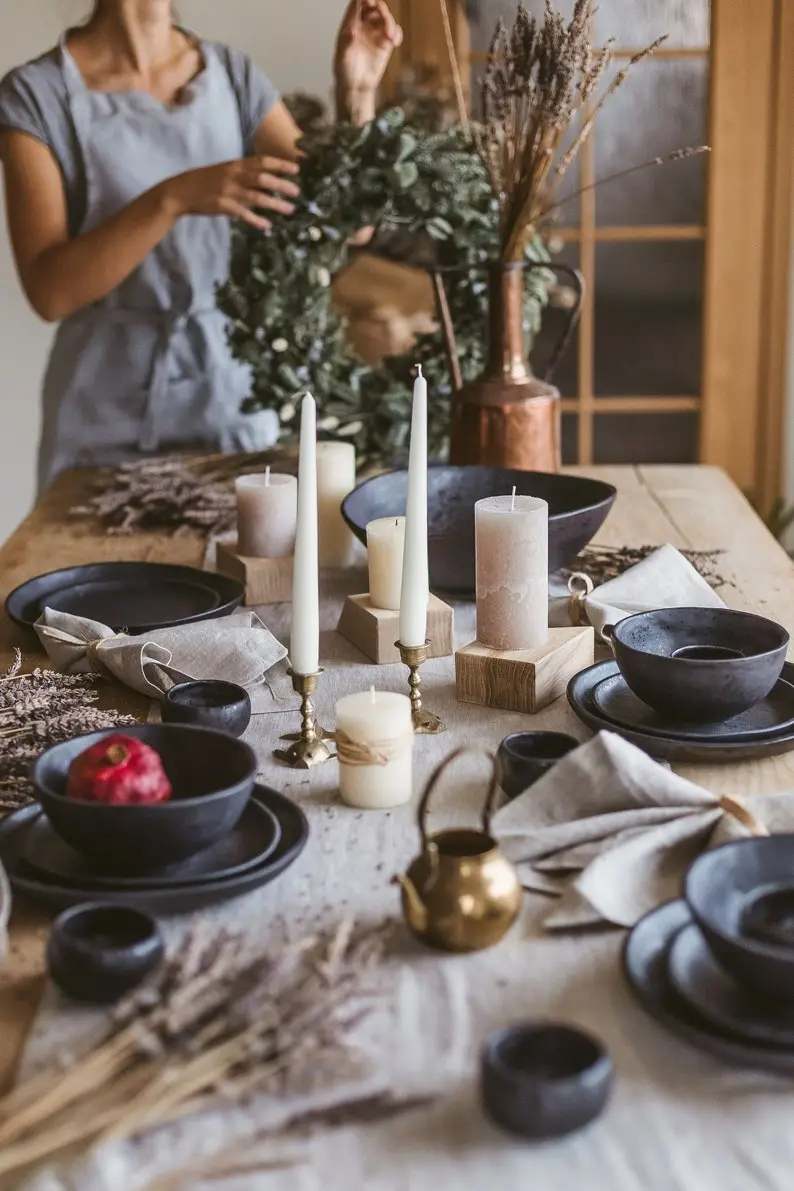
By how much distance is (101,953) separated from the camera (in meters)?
0.79

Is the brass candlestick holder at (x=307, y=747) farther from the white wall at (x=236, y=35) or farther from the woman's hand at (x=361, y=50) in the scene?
the white wall at (x=236, y=35)

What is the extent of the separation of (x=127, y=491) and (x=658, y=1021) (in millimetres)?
1485

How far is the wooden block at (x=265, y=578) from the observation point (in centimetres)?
165

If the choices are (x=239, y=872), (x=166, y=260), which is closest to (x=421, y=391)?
(x=239, y=872)

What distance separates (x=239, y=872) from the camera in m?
0.93

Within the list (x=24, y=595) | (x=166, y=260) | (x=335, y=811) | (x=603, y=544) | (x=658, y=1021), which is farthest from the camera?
(x=166, y=260)

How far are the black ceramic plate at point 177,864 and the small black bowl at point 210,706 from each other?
0.50ft

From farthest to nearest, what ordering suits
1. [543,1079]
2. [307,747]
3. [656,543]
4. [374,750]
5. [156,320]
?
[156,320]
[656,543]
[307,747]
[374,750]
[543,1079]

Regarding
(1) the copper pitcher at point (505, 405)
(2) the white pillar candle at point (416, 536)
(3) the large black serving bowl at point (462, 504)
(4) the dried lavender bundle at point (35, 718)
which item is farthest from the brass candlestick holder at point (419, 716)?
(1) the copper pitcher at point (505, 405)

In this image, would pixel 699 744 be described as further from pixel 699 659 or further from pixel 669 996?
pixel 669 996

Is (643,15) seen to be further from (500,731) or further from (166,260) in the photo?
(500,731)

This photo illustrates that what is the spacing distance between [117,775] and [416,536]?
0.35 m

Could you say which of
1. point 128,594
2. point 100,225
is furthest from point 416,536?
point 100,225

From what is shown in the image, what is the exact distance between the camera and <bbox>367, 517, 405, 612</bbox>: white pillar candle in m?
1.42
